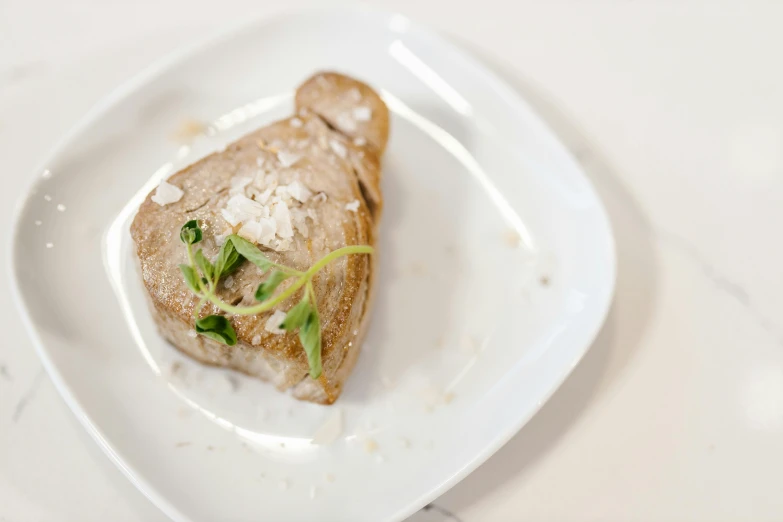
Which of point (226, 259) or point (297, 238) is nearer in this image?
point (226, 259)

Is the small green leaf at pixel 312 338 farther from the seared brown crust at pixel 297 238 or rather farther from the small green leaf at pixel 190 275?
the small green leaf at pixel 190 275

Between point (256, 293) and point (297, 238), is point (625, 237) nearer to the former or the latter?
point (297, 238)

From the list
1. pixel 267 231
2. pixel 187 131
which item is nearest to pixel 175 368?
pixel 267 231

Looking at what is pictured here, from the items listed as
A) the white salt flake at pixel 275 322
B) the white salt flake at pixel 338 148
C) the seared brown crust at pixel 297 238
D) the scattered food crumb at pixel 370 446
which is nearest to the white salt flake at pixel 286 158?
the seared brown crust at pixel 297 238

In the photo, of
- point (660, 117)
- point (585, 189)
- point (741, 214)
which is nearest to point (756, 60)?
point (660, 117)

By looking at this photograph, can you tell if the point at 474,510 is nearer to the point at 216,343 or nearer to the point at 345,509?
the point at 345,509

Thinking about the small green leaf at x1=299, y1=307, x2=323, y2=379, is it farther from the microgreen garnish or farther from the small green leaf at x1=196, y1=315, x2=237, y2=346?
the small green leaf at x1=196, y1=315, x2=237, y2=346
